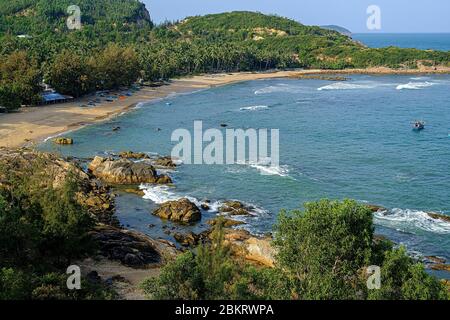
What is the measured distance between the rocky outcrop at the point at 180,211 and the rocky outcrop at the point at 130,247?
513 centimetres

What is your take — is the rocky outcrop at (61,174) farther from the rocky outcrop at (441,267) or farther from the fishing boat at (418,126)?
the fishing boat at (418,126)

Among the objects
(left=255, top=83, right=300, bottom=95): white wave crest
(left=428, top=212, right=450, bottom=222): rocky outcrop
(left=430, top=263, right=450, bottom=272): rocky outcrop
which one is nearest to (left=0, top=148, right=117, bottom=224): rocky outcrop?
(left=430, top=263, right=450, bottom=272): rocky outcrop

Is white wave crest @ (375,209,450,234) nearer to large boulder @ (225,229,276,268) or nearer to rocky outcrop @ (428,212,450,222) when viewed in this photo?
rocky outcrop @ (428,212,450,222)

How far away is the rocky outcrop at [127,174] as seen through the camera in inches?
1903

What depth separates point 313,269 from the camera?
800 inches

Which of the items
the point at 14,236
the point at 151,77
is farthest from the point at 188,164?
the point at 151,77

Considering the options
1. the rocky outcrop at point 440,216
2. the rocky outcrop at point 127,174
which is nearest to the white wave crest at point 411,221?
the rocky outcrop at point 440,216

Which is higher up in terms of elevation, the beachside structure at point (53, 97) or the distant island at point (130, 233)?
the beachside structure at point (53, 97)

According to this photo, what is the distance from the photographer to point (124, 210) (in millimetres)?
41281

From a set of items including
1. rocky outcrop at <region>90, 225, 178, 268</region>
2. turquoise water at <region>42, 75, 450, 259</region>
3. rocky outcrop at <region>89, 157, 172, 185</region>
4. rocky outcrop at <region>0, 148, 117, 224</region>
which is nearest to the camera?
rocky outcrop at <region>90, 225, 178, 268</region>

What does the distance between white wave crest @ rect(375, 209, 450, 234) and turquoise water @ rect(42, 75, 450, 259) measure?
0.25 ft

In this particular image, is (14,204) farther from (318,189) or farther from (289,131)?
(289,131)

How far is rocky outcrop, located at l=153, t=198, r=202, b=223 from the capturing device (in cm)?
3944

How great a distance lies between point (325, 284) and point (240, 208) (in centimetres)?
2309
